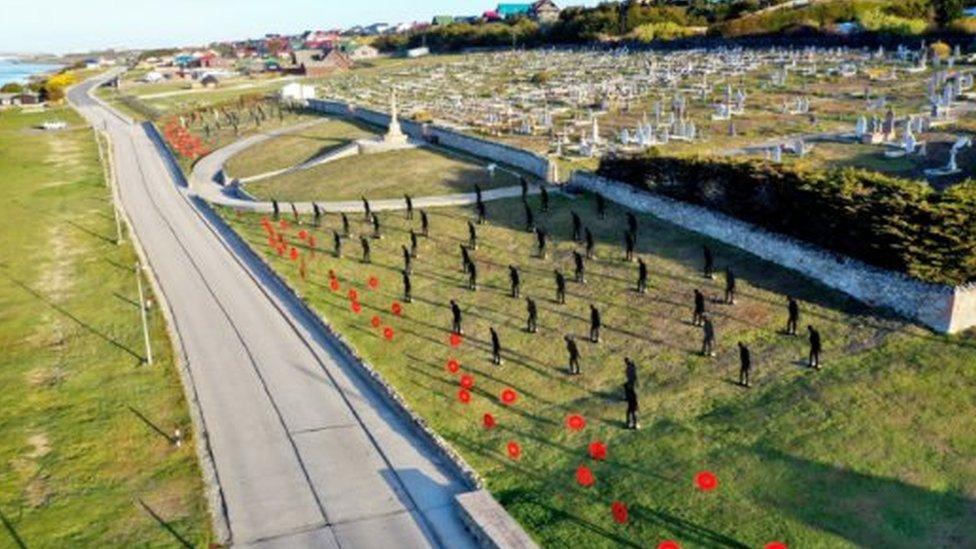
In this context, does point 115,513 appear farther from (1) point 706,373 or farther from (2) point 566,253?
(2) point 566,253

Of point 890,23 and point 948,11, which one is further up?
A: point 948,11

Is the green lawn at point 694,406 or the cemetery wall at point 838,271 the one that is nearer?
the green lawn at point 694,406

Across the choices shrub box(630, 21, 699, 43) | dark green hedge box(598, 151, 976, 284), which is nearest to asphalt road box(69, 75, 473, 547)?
dark green hedge box(598, 151, 976, 284)

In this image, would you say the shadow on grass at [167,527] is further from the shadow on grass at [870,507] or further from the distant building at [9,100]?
Answer: the distant building at [9,100]

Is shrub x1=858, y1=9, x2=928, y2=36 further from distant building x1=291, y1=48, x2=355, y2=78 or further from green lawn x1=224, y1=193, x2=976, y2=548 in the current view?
distant building x1=291, y1=48, x2=355, y2=78

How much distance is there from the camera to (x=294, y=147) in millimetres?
70875

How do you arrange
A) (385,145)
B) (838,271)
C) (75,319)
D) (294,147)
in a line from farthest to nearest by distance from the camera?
(294,147) → (385,145) → (75,319) → (838,271)

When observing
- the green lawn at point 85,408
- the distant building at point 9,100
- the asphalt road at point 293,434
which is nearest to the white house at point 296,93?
the green lawn at point 85,408

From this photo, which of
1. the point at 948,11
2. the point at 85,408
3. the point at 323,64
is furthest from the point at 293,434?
the point at 323,64

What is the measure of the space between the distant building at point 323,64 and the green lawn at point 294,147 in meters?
81.4

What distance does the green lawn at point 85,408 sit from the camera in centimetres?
1888

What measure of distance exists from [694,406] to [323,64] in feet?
486

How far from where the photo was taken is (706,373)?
2409cm

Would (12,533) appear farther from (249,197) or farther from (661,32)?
(661,32)
